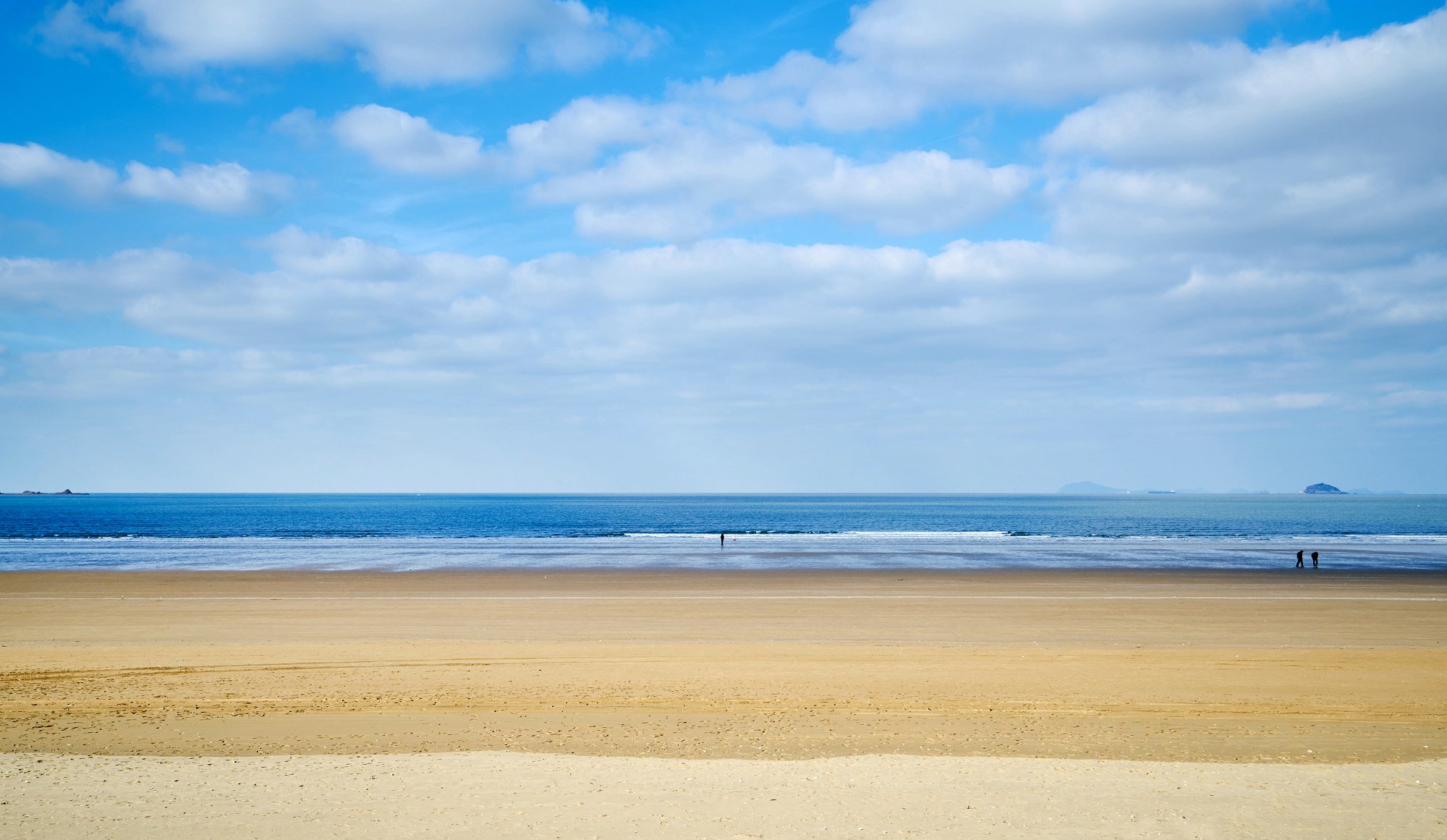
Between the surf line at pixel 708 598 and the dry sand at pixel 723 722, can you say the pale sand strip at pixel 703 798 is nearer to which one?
the dry sand at pixel 723 722

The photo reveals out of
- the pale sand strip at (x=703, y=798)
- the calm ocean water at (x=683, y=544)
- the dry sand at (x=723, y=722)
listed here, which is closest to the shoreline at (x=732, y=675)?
the dry sand at (x=723, y=722)

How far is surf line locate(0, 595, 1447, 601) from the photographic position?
26781mm

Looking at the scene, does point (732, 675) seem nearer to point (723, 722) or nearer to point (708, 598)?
point (723, 722)

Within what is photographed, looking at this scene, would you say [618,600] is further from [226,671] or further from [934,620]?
[226,671]

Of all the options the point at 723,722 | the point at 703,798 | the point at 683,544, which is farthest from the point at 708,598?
the point at 683,544

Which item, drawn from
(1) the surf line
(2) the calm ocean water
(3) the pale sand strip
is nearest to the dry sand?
(3) the pale sand strip

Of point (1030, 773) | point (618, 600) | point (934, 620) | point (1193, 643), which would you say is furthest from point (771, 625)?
point (1030, 773)

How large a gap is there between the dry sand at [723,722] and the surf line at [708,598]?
2.83 m

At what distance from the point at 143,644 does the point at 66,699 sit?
617cm

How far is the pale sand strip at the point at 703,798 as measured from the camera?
21.5 feet

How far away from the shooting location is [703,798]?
7293 millimetres

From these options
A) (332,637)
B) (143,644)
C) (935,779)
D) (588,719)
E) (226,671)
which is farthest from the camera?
(332,637)

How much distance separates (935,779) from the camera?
308 inches

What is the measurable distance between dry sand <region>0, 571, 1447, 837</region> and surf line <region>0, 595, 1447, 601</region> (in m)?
2.83
